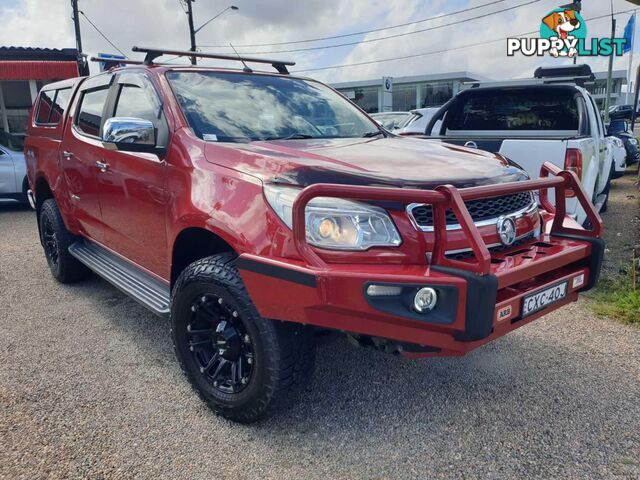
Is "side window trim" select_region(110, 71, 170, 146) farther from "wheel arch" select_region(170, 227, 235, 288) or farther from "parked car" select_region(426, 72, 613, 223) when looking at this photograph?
"parked car" select_region(426, 72, 613, 223)

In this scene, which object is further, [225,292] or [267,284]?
[225,292]

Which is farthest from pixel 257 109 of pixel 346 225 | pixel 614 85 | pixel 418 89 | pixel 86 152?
pixel 614 85

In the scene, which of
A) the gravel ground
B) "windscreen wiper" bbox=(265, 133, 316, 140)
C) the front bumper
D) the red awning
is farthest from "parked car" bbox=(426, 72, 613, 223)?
the red awning

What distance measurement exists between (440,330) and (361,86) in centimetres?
4158

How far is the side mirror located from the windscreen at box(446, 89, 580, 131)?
15.8ft

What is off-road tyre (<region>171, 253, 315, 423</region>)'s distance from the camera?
2.46 metres

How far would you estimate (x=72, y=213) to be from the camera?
4.64m

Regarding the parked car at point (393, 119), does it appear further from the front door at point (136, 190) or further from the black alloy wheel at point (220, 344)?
the black alloy wheel at point (220, 344)

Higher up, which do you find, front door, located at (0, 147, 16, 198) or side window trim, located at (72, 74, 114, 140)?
side window trim, located at (72, 74, 114, 140)

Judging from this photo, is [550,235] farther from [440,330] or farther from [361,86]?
[361,86]

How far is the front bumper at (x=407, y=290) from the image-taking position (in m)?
2.12

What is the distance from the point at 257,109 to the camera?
3.43 metres

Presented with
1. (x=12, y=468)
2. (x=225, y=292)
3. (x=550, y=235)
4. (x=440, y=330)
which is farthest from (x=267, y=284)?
(x=550, y=235)

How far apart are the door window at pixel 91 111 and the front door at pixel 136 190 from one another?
246 millimetres
